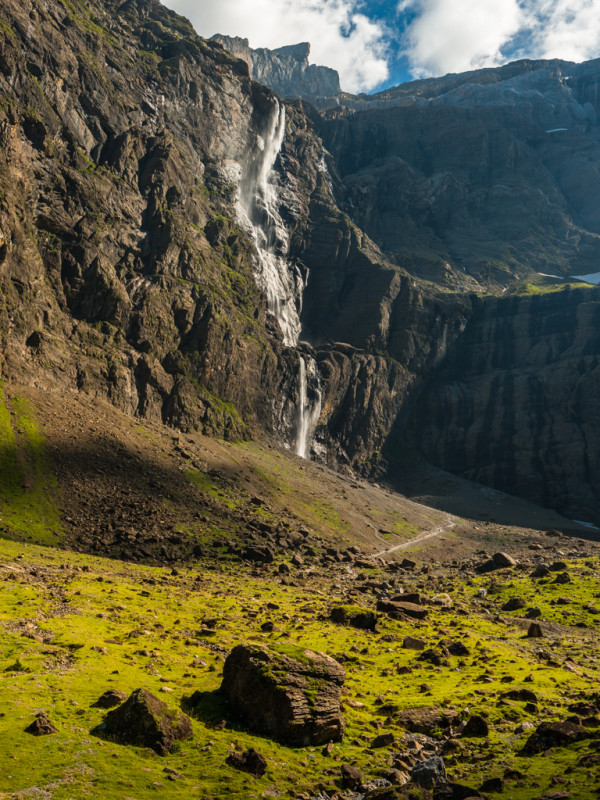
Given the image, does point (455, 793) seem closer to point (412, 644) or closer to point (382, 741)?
point (382, 741)

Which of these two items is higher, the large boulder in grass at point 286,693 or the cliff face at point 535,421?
the cliff face at point 535,421

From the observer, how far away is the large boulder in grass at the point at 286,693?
73.0ft

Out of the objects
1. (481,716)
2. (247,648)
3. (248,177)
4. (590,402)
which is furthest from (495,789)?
(248,177)

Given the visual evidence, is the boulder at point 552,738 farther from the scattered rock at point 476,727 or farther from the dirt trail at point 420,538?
the dirt trail at point 420,538

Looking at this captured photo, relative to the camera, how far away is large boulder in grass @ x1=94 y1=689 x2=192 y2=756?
1962cm

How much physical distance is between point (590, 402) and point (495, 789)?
176219mm

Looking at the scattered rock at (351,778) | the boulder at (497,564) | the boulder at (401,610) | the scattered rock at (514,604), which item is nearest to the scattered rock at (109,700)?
the scattered rock at (351,778)

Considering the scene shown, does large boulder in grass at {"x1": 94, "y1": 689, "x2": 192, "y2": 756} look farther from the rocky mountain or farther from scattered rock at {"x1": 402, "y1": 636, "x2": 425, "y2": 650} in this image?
the rocky mountain

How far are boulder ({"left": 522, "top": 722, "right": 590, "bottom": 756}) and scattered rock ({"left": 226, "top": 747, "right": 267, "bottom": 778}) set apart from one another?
9.95 meters

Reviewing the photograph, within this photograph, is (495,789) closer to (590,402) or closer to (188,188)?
(188,188)

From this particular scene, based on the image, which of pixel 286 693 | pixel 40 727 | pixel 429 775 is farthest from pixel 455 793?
pixel 40 727

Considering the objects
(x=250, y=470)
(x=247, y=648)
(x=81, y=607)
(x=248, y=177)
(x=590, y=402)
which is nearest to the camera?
(x=247, y=648)

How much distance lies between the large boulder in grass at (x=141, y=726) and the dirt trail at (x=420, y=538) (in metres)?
75.3

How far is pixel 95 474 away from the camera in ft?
265
